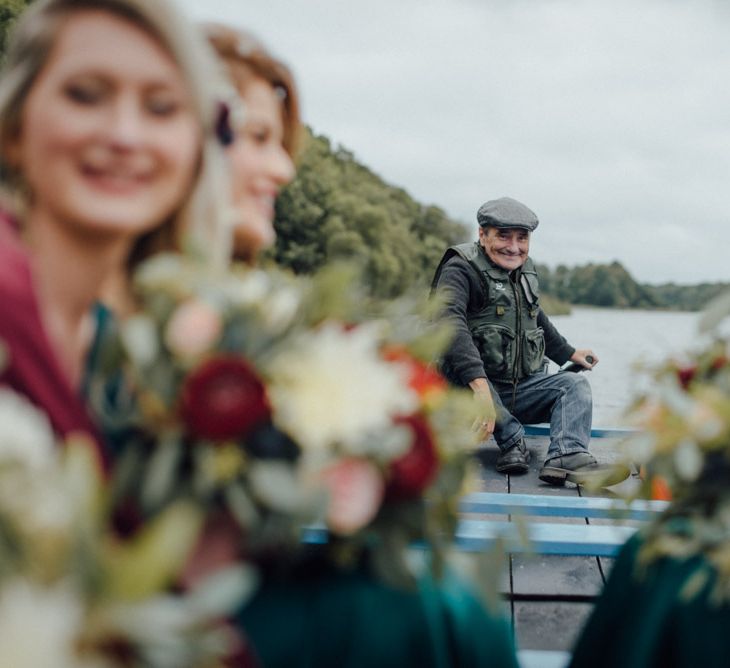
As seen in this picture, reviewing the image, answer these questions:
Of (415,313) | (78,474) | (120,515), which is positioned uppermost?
(415,313)

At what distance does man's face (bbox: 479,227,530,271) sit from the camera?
5012mm

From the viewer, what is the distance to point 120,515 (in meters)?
1.21

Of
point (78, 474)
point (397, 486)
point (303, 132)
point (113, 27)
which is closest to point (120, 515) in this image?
point (78, 474)

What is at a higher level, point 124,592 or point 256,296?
point 256,296

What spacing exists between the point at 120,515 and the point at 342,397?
37cm

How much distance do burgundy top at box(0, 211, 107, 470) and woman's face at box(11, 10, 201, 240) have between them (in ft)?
0.71

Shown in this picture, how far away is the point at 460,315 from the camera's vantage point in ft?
16.0

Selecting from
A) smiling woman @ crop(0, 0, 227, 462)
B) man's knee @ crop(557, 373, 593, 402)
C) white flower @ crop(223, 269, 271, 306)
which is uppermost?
smiling woman @ crop(0, 0, 227, 462)

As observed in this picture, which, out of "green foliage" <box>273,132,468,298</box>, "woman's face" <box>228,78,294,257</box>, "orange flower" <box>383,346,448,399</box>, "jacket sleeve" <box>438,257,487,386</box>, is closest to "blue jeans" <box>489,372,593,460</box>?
"jacket sleeve" <box>438,257,487,386</box>

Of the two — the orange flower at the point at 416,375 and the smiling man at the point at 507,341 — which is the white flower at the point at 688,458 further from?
the smiling man at the point at 507,341

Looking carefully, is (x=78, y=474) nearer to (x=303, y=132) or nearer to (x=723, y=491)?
(x=723, y=491)

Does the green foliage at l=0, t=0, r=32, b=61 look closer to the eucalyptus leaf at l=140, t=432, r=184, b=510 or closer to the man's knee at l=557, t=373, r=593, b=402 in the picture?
the man's knee at l=557, t=373, r=593, b=402

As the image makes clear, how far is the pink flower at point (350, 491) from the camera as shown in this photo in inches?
49.0

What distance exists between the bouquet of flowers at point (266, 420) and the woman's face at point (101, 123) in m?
0.24
